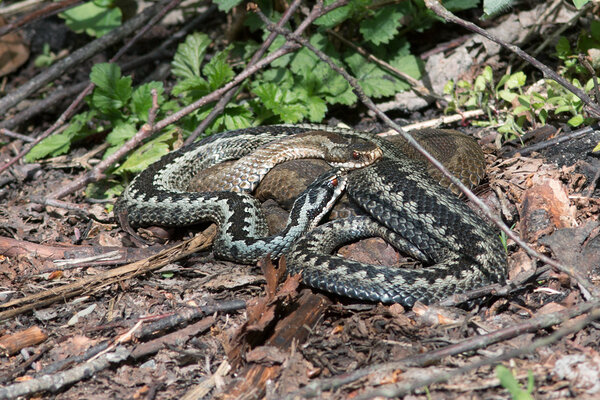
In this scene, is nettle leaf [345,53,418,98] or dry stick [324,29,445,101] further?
dry stick [324,29,445,101]

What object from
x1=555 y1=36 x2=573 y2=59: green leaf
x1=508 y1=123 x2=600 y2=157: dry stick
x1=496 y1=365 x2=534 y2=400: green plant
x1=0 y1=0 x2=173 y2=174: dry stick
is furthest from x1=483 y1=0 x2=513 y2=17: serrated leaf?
x1=0 y1=0 x2=173 y2=174: dry stick

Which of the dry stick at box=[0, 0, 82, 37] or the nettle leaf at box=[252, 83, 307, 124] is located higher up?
the dry stick at box=[0, 0, 82, 37]

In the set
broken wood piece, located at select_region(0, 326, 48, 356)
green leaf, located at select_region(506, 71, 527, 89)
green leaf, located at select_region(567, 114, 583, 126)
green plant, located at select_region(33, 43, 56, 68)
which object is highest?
green leaf, located at select_region(506, 71, 527, 89)

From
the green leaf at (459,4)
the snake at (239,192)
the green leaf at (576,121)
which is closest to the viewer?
the snake at (239,192)

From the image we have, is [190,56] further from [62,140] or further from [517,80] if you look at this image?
[517,80]

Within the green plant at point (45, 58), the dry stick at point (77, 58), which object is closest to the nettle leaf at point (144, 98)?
the dry stick at point (77, 58)

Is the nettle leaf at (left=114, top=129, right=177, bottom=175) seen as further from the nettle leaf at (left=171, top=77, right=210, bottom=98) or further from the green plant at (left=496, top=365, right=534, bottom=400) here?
the green plant at (left=496, top=365, right=534, bottom=400)

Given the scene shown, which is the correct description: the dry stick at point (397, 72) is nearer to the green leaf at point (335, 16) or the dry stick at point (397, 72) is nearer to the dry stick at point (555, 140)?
the green leaf at point (335, 16)
